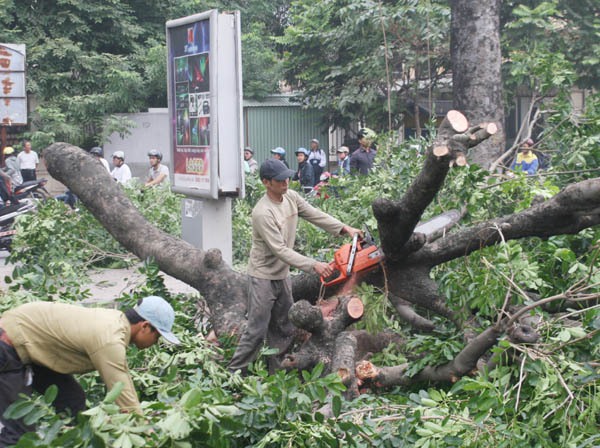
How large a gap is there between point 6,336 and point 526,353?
267 centimetres

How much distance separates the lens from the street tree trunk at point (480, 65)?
9836mm

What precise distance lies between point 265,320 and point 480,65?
16.8 ft

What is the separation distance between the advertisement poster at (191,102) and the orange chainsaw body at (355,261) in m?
2.76

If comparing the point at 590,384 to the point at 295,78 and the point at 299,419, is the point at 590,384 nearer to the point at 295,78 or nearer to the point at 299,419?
the point at 299,419

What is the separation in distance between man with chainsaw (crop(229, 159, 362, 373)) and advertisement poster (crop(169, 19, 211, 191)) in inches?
93.5

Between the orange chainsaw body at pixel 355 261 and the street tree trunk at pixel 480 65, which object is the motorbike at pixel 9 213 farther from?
the orange chainsaw body at pixel 355 261

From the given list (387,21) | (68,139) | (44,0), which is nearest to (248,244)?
(387,21)

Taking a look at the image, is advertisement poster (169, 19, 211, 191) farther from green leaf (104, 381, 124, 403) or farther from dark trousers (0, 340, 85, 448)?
green leaf (104, 381, 124, 403)

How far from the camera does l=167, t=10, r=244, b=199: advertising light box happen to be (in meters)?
8.25

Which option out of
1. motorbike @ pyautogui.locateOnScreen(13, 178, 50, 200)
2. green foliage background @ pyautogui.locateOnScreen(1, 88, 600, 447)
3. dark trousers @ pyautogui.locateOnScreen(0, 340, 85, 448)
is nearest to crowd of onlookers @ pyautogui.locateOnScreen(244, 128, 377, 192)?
green foliage background @ pyautogui.locateOnScreen(1, 88, 600, 447)

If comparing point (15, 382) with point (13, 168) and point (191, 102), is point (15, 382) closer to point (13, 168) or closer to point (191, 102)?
point (191, 102)

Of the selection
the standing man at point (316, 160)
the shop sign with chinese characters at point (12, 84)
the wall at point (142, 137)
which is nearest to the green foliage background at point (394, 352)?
the standing man at point (316, 160)

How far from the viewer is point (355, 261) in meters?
5.89

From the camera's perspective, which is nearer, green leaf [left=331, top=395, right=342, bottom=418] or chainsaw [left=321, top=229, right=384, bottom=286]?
green leaf [left=331, top=395, right=342, bottom=418]
